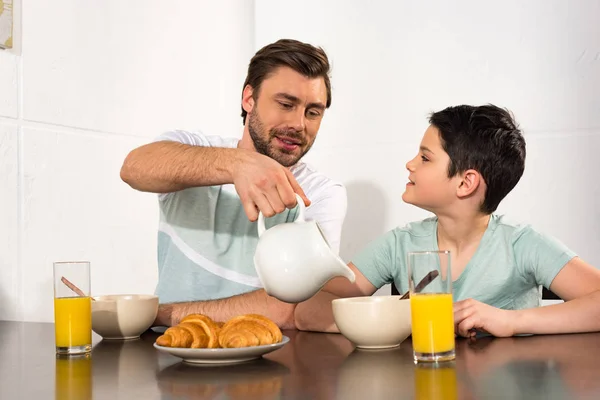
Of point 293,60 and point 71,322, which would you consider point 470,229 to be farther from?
point 71,322

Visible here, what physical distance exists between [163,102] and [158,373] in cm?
166

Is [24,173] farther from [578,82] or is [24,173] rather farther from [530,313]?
[578,82]

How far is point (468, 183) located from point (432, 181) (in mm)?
81

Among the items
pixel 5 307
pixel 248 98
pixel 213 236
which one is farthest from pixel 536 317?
pixel 5 307

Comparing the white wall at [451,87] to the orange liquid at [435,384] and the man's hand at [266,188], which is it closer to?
the man's hand at [266,188]

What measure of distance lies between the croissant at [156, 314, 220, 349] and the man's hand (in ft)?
0.67

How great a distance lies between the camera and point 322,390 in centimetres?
73

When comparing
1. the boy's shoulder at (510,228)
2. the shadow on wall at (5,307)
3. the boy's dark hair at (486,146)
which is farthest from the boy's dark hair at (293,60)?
the shadow on wall at (5,307)

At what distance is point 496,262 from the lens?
59.0 inches

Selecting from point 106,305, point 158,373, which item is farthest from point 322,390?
point 106,305

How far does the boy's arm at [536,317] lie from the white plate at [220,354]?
37 centimetres

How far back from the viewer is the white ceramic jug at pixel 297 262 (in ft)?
3.17

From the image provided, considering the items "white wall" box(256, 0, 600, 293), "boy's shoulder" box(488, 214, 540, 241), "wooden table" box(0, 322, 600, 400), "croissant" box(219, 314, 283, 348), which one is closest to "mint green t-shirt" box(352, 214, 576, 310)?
"boy's shoulder" box(488, 214, 540, 241)

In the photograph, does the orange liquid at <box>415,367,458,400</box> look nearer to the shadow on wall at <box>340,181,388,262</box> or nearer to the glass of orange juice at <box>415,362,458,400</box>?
the glass of orange juice at <box>415,362,458,400</box>
